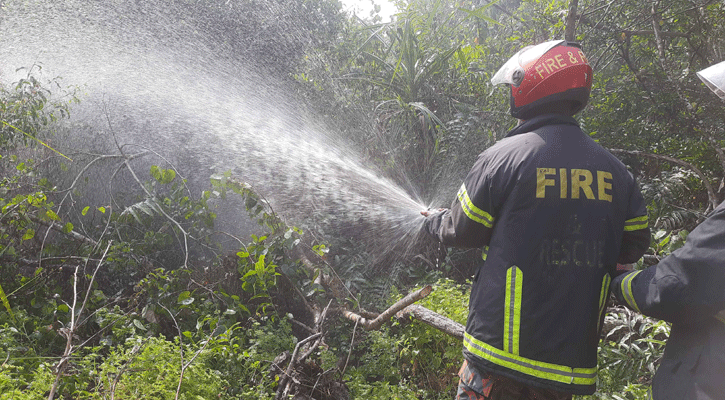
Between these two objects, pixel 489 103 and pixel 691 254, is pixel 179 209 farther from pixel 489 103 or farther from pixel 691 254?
pixel 691 254

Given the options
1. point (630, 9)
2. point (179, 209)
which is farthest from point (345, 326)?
point (630, 9)

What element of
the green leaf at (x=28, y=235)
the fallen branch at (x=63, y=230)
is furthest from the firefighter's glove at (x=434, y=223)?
the green leaf at (x=28, y=235)

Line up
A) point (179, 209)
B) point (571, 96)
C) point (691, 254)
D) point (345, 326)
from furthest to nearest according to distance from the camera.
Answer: point (179, 209)
point (345, 326)
point (571, 96)
point (691, 254)

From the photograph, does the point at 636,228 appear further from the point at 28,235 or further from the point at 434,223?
the point at 28,235

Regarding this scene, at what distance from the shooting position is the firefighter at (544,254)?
1721 mm

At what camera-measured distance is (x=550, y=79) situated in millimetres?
1947

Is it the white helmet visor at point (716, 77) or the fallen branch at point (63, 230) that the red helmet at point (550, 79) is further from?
the fallen branch at point (63, 230)

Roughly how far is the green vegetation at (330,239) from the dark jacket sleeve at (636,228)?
3.32 feet

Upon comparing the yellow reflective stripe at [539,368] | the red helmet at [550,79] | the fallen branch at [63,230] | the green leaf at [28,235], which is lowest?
the fallen branch at [63,230]

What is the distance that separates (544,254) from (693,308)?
0.48 m

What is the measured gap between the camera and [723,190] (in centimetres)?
433

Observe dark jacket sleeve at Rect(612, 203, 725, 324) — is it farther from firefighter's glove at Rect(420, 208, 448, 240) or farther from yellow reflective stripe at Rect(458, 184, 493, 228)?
firefighter's glove at Rect(420, 208, 448, 240)

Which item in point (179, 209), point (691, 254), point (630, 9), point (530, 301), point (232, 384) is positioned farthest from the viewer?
point (630, 9)

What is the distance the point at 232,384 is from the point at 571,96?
2489 millimetres
